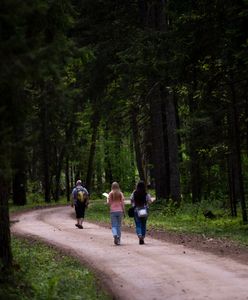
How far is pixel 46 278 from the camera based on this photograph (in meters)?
11.2

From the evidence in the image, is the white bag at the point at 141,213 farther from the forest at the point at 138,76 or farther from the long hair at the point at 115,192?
the forest at the point at 138,76

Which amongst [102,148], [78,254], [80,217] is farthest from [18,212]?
[102,148]

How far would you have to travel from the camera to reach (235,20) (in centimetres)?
1672

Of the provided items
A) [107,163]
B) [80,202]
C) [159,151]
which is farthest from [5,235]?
[107,163]

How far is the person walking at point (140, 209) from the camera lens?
1714 centimetres

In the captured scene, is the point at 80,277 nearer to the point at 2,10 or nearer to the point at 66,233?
the point at 2,10

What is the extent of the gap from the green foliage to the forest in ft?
1.93

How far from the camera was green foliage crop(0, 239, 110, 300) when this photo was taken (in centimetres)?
887

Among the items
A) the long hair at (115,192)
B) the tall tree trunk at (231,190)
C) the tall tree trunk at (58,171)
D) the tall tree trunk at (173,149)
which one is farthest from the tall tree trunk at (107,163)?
the long hair at (115,192)

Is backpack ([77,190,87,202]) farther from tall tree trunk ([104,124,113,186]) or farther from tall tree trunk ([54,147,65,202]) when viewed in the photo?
Result: tall tree trunk ([104,124,113,186])

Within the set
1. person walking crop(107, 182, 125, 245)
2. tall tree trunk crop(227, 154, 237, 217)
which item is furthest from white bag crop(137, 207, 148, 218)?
tall tree trunk crop(227, 154, 237, 217)

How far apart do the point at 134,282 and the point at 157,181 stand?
22.9 meters

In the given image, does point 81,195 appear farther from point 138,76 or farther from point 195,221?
point 138,76

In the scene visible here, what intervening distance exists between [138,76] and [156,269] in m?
9.72
